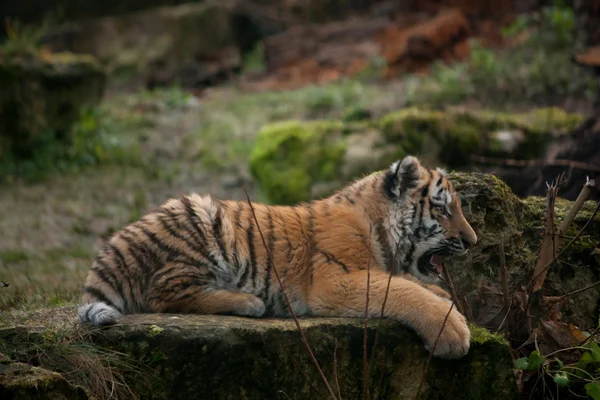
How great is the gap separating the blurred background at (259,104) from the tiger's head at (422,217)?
1.84m

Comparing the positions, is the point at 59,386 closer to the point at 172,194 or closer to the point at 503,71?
the point at 172,194

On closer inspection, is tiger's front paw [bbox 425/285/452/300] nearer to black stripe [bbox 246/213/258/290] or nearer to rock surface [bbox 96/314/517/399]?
rock surface [bbox 96/314/517/399]

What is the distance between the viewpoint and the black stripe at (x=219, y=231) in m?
5.66

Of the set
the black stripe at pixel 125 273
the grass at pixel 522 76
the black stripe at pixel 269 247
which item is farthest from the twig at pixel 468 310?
the grass at pixel 522 76

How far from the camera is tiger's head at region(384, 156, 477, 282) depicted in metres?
5.64

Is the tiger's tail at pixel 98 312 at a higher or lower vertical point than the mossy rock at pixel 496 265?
higher

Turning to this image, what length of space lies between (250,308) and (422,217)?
1295 mm

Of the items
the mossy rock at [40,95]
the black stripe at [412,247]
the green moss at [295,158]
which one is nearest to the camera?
the black stripe at [412,247]

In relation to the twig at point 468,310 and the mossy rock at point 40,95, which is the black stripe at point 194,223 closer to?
the twig at point 468,310

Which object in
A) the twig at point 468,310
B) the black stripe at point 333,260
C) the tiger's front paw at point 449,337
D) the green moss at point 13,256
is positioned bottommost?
the green moss at point 13,256

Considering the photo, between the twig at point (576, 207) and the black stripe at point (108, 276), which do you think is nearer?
the twig at point (576, 207)

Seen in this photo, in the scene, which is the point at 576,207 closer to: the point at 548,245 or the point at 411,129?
the point at 548,245

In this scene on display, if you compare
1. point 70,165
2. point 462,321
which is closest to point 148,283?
point 462,321

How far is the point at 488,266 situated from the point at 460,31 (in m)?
13.8
